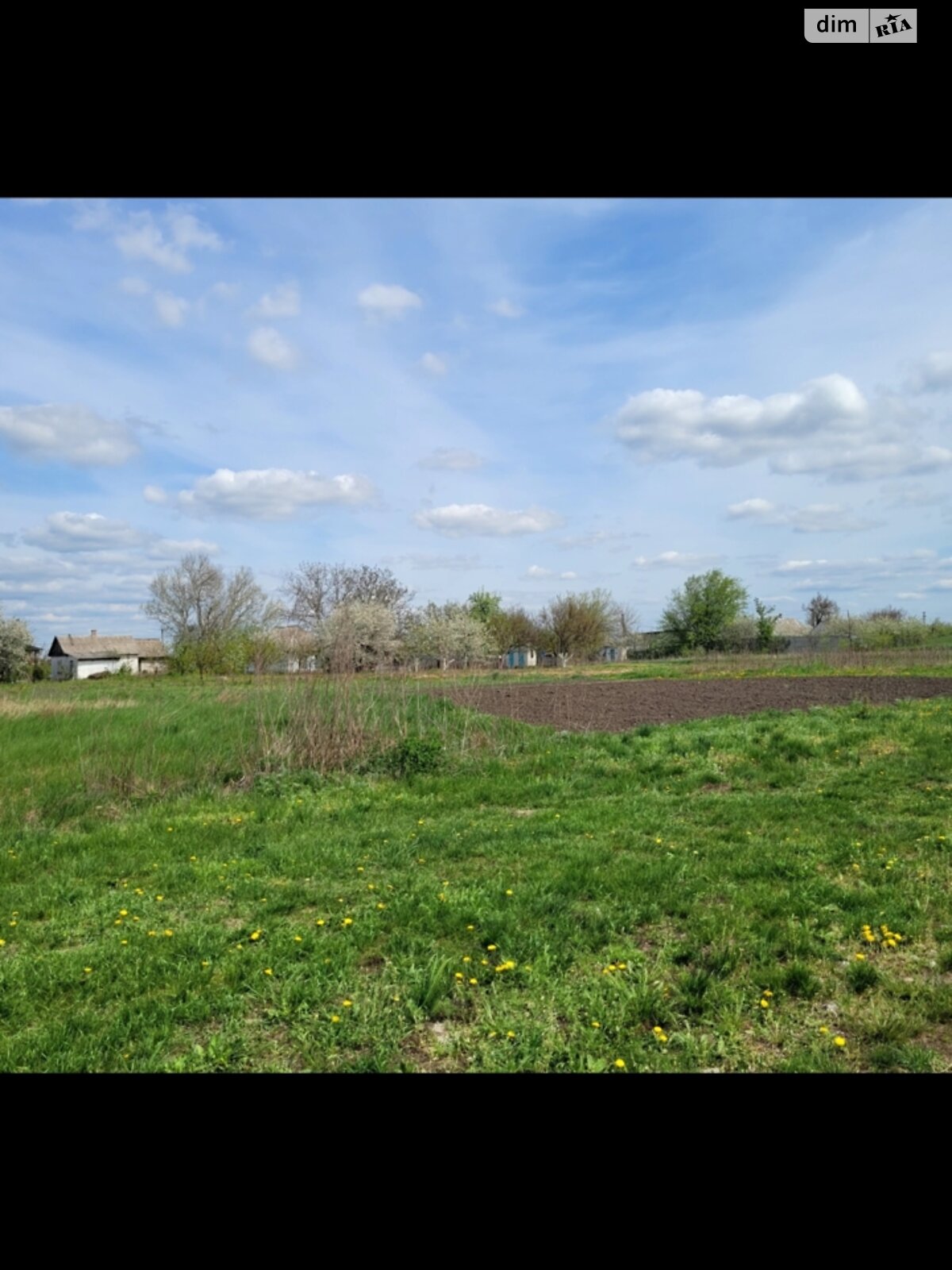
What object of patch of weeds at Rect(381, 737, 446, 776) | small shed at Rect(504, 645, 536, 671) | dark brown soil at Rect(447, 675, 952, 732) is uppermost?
small shed at Rect(504, 645, 536, 671)

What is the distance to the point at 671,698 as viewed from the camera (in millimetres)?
11555

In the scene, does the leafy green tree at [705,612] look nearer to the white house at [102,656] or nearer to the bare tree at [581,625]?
the bare tree at [581,625]

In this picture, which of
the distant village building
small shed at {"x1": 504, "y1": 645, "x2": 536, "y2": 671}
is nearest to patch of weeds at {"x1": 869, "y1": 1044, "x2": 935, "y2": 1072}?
the distant village building

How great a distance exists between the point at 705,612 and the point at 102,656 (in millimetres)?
26128

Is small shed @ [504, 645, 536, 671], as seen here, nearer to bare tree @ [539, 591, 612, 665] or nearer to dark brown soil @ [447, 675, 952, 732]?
bare tree @ [539, 591, 612, 665]

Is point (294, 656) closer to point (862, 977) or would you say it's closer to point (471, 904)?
point (471, 904)

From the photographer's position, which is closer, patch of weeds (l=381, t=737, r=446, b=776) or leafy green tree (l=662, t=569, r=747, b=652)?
patch of weeds (l=381, t=737, r=446, b=776)

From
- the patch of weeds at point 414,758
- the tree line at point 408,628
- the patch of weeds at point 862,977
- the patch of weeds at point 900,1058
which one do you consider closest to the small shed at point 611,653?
the tree line at point 408,628

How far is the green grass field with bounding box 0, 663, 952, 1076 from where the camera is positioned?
82.0 inches

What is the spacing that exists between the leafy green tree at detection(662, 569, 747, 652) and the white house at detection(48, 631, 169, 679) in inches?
726

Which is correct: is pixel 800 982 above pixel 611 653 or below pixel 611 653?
below

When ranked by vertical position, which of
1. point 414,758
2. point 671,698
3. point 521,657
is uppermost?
point 521,657

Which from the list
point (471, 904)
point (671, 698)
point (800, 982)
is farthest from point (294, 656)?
point (671, 698)
